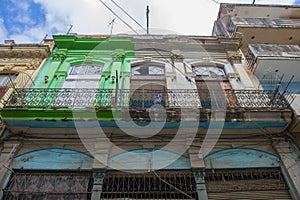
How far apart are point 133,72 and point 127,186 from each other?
4.56 metres

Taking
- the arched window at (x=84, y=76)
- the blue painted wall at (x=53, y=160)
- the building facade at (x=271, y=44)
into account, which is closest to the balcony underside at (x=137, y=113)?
the building facade at (x=271, y=44)

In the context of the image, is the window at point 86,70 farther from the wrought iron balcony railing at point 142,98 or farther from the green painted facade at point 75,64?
the wrought iron balcony railing at point 142,98

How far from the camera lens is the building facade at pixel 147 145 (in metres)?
5.53

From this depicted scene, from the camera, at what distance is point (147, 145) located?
629 centimetres

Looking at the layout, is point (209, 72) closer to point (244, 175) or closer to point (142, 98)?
point (142, 98)

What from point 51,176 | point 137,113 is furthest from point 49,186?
point 137,113

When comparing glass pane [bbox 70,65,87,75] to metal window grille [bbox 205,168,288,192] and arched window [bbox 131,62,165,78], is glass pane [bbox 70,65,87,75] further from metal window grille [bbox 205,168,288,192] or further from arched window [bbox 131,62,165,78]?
metal window grille [bbox 205,168,288,192]

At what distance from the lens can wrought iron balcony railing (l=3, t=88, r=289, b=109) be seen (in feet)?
22.3

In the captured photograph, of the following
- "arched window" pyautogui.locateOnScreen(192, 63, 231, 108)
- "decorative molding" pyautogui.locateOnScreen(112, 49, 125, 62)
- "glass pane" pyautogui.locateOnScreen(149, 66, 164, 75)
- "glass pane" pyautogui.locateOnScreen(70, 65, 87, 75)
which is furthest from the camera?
"decorative molding" pyautogui.locateOnScreen(112, 49, 125, 62)

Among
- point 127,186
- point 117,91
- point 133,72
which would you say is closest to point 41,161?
point 127,186

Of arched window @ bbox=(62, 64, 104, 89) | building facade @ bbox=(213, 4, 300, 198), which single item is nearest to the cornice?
arched window @ bbox=(62, 64, 104, 89)

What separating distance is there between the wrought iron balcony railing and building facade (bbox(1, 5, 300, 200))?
3 centimetres

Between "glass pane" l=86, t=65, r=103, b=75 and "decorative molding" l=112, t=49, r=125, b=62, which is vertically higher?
"decorative molding" l=112, t=49, r=125, b=62

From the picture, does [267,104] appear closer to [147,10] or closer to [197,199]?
[197,199]
